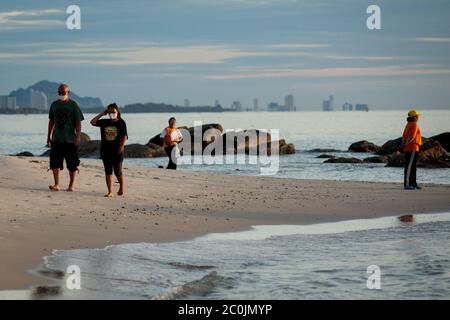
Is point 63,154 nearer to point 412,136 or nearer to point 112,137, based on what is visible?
point 112,137

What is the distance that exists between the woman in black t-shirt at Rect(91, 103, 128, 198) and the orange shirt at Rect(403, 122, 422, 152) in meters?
7.44

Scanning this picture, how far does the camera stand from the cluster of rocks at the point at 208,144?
4534 centimetres

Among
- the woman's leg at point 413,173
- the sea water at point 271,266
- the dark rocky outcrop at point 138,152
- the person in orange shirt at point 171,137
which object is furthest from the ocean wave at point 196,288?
the dark rocky outcrop at point 138,152

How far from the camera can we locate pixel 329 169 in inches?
1339

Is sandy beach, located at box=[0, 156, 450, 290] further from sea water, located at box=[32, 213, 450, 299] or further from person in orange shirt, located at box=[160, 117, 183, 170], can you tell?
person in orange shirt, located at box=[160, 117, 183, 170]

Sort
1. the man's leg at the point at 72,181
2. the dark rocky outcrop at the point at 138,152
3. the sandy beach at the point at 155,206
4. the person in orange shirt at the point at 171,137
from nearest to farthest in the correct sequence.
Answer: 1. the sandy beach at the point at 155,206
2. the man's leg at the point at 72,181
3. the person in orange shirt at the point at 171,137
4. the dark rocky outcrop at the point at 138,152

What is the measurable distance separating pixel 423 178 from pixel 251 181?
942cm

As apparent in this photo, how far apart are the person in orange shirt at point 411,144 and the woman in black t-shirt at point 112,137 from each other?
24.5 ft

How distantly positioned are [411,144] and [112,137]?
7.86 m

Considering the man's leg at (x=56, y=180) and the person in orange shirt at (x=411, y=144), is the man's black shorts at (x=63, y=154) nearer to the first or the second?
the man's leg at (x=56, y=180)

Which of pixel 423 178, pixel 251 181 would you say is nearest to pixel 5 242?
pixel 251 181

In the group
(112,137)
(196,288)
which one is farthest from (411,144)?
(196,288)

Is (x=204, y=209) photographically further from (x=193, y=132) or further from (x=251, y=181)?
(x=193, y=132)

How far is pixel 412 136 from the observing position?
19.1m
